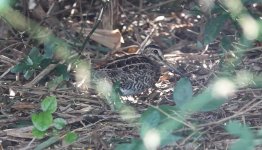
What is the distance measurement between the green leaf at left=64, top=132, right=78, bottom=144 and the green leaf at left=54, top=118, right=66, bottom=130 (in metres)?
0.10

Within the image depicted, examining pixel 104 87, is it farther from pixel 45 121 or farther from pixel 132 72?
pixel 45 121

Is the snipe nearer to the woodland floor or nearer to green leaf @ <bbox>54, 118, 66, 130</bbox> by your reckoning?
the woodland floor

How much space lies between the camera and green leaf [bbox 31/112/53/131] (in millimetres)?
3004

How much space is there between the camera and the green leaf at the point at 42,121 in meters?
3.00

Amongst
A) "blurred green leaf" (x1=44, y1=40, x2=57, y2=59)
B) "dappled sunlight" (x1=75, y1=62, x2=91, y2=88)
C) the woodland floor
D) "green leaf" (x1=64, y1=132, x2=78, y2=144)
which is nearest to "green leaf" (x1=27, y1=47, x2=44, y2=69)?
"blurred green leaf" (x1=44, y1=40, x2=57, y2=59)

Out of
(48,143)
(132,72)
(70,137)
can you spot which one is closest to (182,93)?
(70,137)

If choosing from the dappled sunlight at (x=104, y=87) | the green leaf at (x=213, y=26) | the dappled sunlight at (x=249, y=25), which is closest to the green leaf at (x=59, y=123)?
the dappled sunlight at (x=104, y=87)

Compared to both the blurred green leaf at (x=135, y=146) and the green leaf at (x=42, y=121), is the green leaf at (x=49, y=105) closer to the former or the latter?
the green leaf at (x=42, y=121)

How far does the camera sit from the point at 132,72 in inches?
153

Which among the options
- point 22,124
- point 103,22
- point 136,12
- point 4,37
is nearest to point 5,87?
point 22,124

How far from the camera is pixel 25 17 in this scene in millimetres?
4352

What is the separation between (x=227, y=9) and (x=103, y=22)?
142 cm

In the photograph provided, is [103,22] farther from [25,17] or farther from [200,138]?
[200,138]

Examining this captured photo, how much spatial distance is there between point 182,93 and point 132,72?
1187 millimetres
